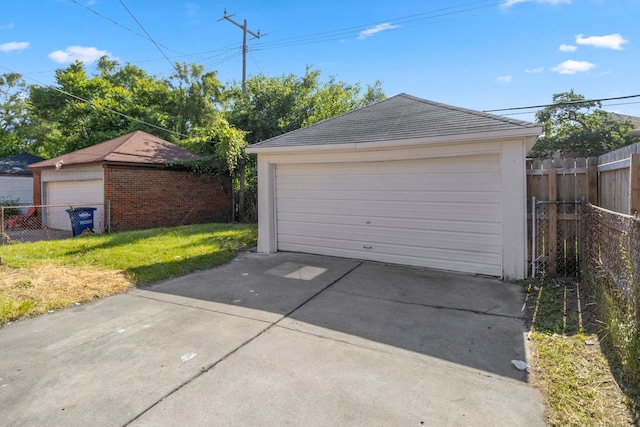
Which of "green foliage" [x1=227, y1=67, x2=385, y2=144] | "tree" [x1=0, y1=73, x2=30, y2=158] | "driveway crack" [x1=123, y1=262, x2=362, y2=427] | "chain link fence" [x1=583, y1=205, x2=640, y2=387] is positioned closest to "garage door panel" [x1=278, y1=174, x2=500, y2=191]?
"chain link fence" [x1=583, y1=205, x2=640, y2=387]

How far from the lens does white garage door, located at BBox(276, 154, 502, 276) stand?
6.02 meters

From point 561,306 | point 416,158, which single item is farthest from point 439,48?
point 561,306

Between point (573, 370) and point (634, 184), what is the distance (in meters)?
2.05

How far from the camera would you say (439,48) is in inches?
538

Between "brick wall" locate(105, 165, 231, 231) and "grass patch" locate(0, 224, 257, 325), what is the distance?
102 inches

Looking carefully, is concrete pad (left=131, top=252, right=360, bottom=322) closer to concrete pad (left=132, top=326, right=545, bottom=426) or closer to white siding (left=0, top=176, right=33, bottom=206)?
concrete pad (left=132, top=326, right=545, bottom=426)

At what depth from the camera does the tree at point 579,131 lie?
68.9 feet

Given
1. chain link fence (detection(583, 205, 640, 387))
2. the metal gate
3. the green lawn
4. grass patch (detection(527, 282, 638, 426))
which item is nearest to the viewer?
grass patch (detection(527, 282, 638, 426))

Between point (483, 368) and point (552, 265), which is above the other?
point (552, 265)

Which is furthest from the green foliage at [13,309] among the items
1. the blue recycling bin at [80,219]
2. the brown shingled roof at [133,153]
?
the brown shingled roof at [133,153]

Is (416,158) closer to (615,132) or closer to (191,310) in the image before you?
(191,310)

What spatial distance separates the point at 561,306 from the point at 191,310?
4.61m

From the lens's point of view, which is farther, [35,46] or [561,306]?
[35,46]

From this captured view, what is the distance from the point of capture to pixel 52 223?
14.8 metres
